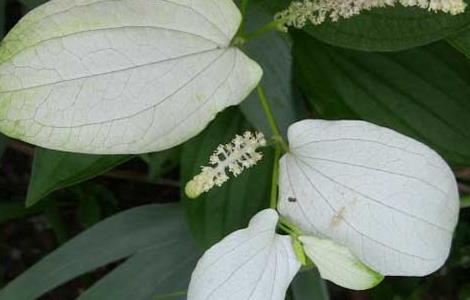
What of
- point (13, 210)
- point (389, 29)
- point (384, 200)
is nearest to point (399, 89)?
point (389, 29)

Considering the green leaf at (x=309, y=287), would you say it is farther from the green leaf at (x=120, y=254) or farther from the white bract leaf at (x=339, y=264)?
the white bract leaf at (x=339, y=264)

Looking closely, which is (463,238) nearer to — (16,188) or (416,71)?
(416,71)

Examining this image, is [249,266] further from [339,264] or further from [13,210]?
[13,210]

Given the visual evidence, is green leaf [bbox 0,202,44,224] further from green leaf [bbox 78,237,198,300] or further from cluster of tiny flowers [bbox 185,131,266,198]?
cluster of tiny flowers [bbox 185,131,266,198]

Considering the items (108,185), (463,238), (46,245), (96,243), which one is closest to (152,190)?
(108,185)

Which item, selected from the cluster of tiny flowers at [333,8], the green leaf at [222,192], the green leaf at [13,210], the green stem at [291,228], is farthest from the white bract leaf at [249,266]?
the green leaf at [13,210]

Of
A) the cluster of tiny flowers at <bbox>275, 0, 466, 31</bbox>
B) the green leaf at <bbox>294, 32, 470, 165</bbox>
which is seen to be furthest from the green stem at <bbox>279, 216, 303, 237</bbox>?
the green leaf at <bbox>294, 32, 470, 165</bbox>
